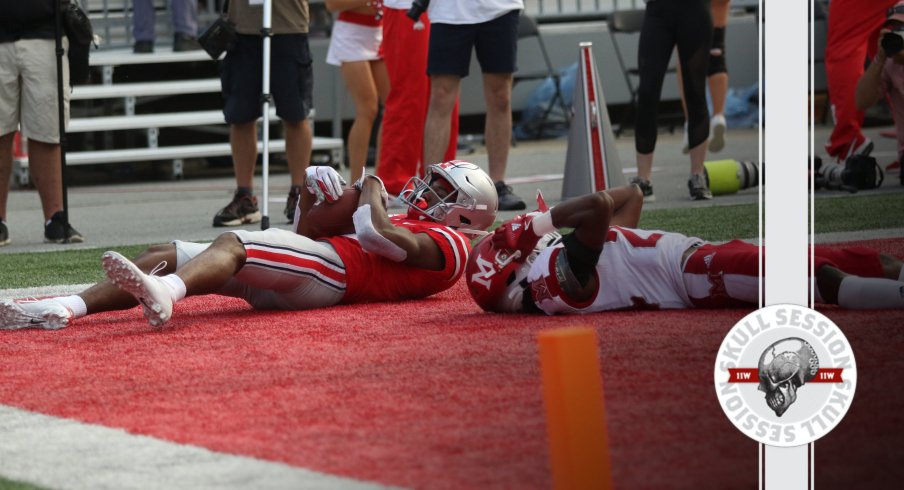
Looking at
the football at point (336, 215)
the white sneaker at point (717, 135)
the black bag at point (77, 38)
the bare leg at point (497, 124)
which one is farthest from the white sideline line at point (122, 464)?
the white sneaker at point (717, 135)

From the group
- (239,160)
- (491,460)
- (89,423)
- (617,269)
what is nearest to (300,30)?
(239,160)

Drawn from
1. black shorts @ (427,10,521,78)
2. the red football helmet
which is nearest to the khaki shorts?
black shorts @ (427,10,521,78)

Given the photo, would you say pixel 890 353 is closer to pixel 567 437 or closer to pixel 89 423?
pixel 567 437

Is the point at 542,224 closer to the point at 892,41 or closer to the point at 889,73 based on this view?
the point at 892,41

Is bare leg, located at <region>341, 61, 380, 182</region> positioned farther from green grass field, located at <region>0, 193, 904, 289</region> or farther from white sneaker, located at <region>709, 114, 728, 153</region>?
white sneaker, located at <region>709, 114, 728, 153</region>

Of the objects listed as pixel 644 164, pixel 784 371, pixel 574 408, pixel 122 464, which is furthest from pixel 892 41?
pixel 574 408

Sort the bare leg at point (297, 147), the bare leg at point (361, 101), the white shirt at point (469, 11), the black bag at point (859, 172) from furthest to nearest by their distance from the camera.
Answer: the bare leg at point (361, 101)
the black bag at point (859, 172)
the bare leg at point (297, 147)
the white shirt at point (469, 11)

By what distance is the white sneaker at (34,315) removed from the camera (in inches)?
207

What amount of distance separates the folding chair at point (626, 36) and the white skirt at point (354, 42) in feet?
21.9

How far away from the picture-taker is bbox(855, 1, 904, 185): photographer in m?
8.84

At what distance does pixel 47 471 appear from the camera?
330cm

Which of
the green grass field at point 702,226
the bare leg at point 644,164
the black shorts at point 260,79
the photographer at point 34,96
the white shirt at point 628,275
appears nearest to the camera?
the white shirt at point 628,275

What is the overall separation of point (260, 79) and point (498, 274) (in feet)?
13.5

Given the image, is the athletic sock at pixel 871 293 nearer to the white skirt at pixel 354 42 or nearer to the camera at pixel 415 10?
the camera at pixel 415 10
